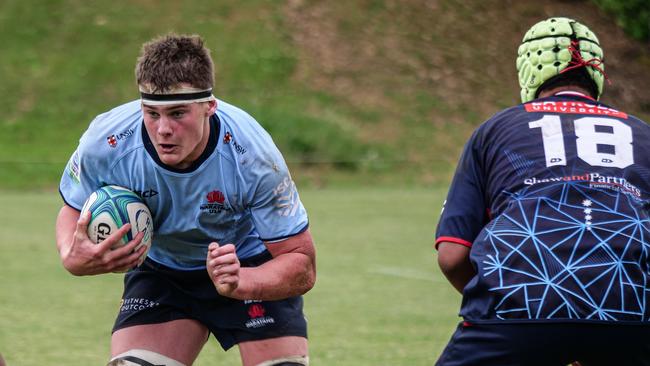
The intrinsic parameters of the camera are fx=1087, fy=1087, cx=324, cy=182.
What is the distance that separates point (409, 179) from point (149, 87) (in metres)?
20.1

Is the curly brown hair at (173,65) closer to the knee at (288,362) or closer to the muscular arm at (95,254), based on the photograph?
the muscular arm at (95,254)

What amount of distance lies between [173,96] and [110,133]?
0.45m

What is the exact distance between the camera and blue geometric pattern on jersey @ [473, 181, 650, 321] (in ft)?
12.7

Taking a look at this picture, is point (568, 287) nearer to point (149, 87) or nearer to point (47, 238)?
point (149, 87)

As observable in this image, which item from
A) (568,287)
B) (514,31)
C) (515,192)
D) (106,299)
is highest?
(514,31)

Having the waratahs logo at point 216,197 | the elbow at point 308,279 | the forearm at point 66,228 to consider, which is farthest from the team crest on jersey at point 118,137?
the elbow at point 308,279

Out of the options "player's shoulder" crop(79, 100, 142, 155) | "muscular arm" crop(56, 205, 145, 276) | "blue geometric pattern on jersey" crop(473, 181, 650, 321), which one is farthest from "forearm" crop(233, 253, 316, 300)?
"blue geometric pattern on jersey" crop(473, 181, 650, 321)

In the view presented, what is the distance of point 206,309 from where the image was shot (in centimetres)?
572

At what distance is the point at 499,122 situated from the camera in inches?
165

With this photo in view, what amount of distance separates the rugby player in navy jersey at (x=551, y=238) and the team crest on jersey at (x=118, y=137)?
1.83 meters

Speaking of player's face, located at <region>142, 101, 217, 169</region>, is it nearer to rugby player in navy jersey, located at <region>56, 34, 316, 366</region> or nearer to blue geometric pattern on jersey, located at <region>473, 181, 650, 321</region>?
rugby player in navy jersey, located at <region>56, 34, 316, 366</region>

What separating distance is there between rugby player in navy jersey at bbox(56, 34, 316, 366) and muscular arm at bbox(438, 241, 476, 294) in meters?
1.03

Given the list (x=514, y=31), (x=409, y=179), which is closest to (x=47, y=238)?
(x=409, y=179)

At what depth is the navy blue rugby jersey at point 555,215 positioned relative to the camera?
12.7 ft
